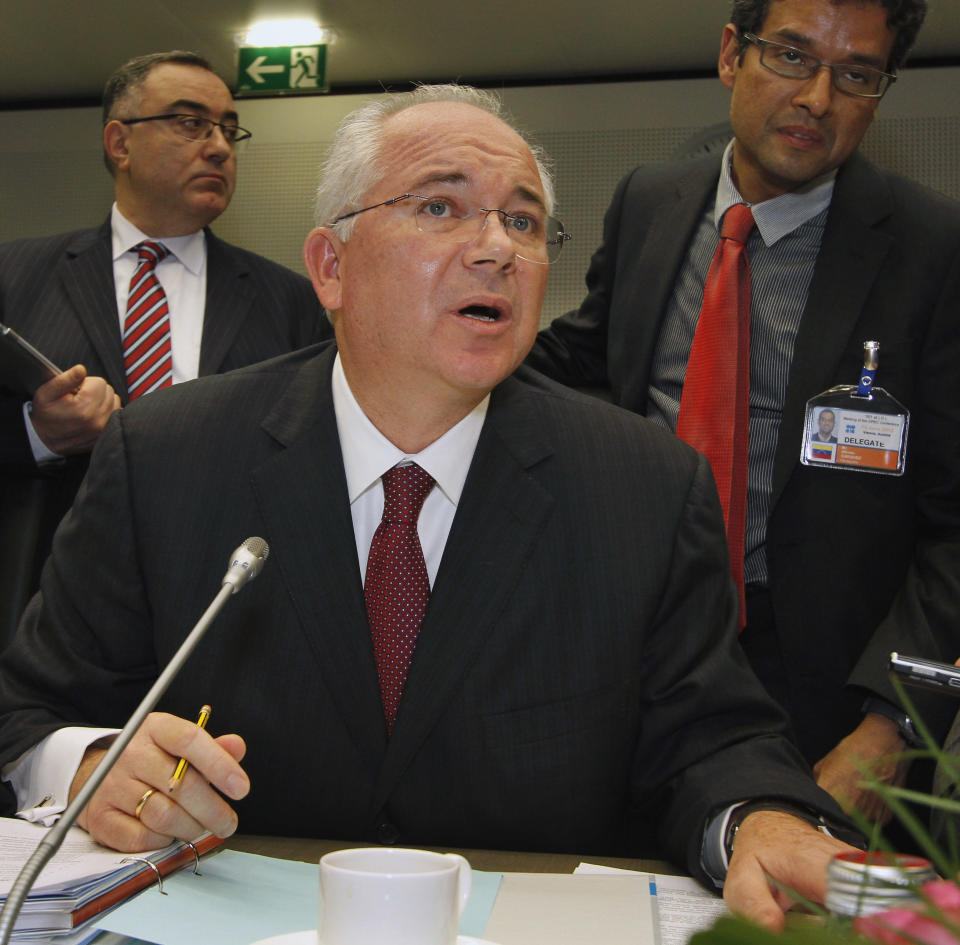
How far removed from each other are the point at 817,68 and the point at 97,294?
1.71 m

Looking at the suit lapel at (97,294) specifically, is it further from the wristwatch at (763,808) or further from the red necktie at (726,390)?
the wristwatch at (763,808)

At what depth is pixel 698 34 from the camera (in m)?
4.65

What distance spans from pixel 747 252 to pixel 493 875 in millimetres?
1515

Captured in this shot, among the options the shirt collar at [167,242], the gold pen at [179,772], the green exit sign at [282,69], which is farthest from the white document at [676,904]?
the green exit sign at [282,69]

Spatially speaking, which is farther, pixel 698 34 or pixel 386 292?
pixel 698 34

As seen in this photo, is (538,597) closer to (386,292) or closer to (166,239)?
(386,292)

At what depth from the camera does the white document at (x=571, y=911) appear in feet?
2.92

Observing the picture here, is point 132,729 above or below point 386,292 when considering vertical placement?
below

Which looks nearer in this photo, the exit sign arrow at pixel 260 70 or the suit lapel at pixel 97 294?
the suit lapel at pixel 97 294

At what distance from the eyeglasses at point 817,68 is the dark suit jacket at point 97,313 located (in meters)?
1.35

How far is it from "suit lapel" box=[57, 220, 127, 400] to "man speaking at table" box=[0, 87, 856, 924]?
1.10m

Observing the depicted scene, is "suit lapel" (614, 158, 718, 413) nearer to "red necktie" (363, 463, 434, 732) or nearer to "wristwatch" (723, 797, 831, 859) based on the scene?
"red necktie" (363, 463, 434, 732)

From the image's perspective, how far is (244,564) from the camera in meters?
0.97

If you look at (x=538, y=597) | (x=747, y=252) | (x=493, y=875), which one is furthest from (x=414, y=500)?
(x=747, y=252)
